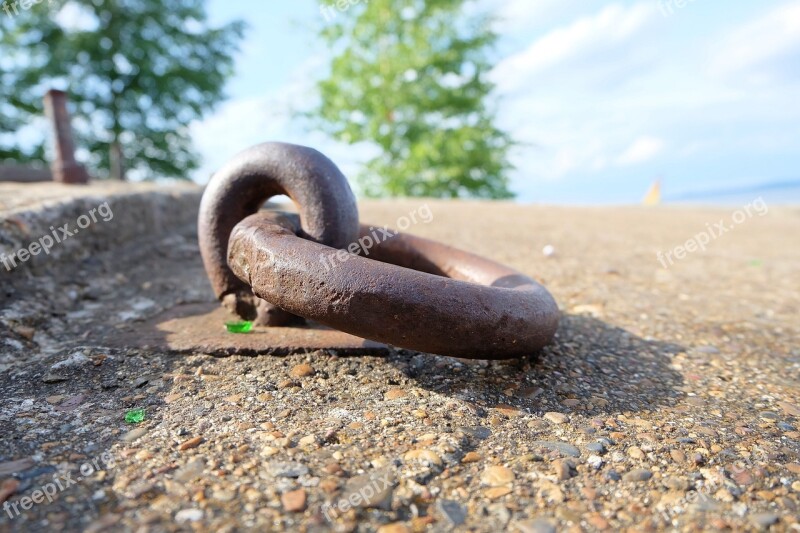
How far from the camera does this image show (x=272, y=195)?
7.63 ft

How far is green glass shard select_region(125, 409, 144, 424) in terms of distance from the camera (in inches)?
67.9

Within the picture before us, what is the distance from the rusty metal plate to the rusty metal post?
3876 mm

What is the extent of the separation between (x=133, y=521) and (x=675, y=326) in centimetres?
253

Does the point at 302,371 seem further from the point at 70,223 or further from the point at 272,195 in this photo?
the point at 70,223

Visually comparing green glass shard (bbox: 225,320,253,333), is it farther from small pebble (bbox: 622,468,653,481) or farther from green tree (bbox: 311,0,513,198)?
green tree (bbox: 311,0,513,198)

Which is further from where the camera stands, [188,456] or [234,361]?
[234,361]

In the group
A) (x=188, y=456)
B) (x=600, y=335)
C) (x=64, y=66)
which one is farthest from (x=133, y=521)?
(x=64, y=66)

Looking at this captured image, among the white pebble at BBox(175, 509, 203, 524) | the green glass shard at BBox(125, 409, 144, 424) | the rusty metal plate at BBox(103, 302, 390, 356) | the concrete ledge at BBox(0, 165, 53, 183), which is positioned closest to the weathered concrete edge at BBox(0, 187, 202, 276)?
the rusty metal plate at BBox(103, 302, 390, 356)

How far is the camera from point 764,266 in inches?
188

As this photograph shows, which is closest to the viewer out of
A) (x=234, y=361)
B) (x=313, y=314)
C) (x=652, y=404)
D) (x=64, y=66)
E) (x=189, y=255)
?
(x=313, y=314)

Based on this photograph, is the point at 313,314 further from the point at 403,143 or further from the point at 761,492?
the point at 403,143

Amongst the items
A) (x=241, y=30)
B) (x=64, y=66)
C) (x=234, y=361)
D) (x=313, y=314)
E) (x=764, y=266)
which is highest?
(x=241, y=30)

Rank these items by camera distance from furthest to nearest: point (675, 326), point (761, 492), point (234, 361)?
1. point (675, 326)
2. point (234, 361)
3. point (761, 492)

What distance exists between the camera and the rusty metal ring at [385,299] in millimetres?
1719
